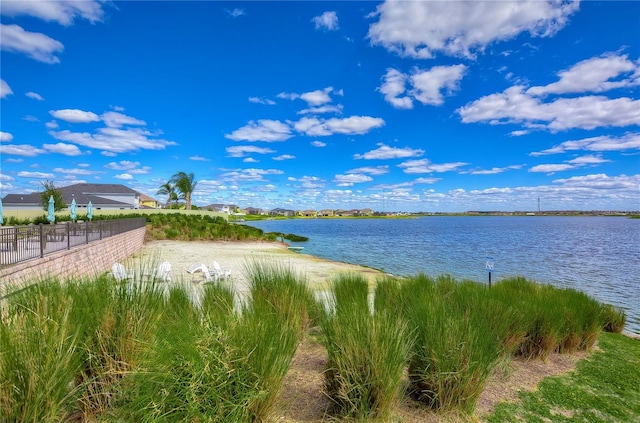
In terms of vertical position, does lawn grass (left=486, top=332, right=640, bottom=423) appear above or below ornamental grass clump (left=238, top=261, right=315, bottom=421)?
below

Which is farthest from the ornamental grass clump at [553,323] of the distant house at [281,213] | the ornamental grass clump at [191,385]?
the distant house at [281,213]

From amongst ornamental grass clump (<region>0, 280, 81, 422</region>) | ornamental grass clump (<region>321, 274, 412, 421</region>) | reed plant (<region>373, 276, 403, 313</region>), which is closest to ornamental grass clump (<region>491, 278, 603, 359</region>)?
reed plant (<region>373, 276, 403, 313</region>)

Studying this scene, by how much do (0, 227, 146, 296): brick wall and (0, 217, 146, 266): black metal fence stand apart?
225mm

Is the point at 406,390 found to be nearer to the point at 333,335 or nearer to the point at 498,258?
the point at 333,335

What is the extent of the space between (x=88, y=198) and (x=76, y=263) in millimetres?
42676

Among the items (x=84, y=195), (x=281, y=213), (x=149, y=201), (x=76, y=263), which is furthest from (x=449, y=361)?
(x=281, y=213)

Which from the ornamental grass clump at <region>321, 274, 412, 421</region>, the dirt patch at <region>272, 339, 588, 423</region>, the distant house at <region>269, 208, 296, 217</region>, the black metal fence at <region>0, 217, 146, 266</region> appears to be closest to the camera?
the ornamental grass clump at <region>321, 274, 412, 421</region>

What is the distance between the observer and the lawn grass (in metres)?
3.47

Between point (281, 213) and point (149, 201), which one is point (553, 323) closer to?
point (149, 201)

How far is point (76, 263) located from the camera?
964 cm

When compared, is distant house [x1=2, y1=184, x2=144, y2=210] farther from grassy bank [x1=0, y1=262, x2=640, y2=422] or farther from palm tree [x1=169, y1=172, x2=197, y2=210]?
grassy bank [x1=0, y1=262, x2=640, y2=422]

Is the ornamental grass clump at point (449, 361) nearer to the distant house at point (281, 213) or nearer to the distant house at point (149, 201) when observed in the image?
the distant house at point (149, 201)

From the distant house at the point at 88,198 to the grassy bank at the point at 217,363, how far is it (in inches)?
1713

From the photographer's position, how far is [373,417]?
2979 millimetres
